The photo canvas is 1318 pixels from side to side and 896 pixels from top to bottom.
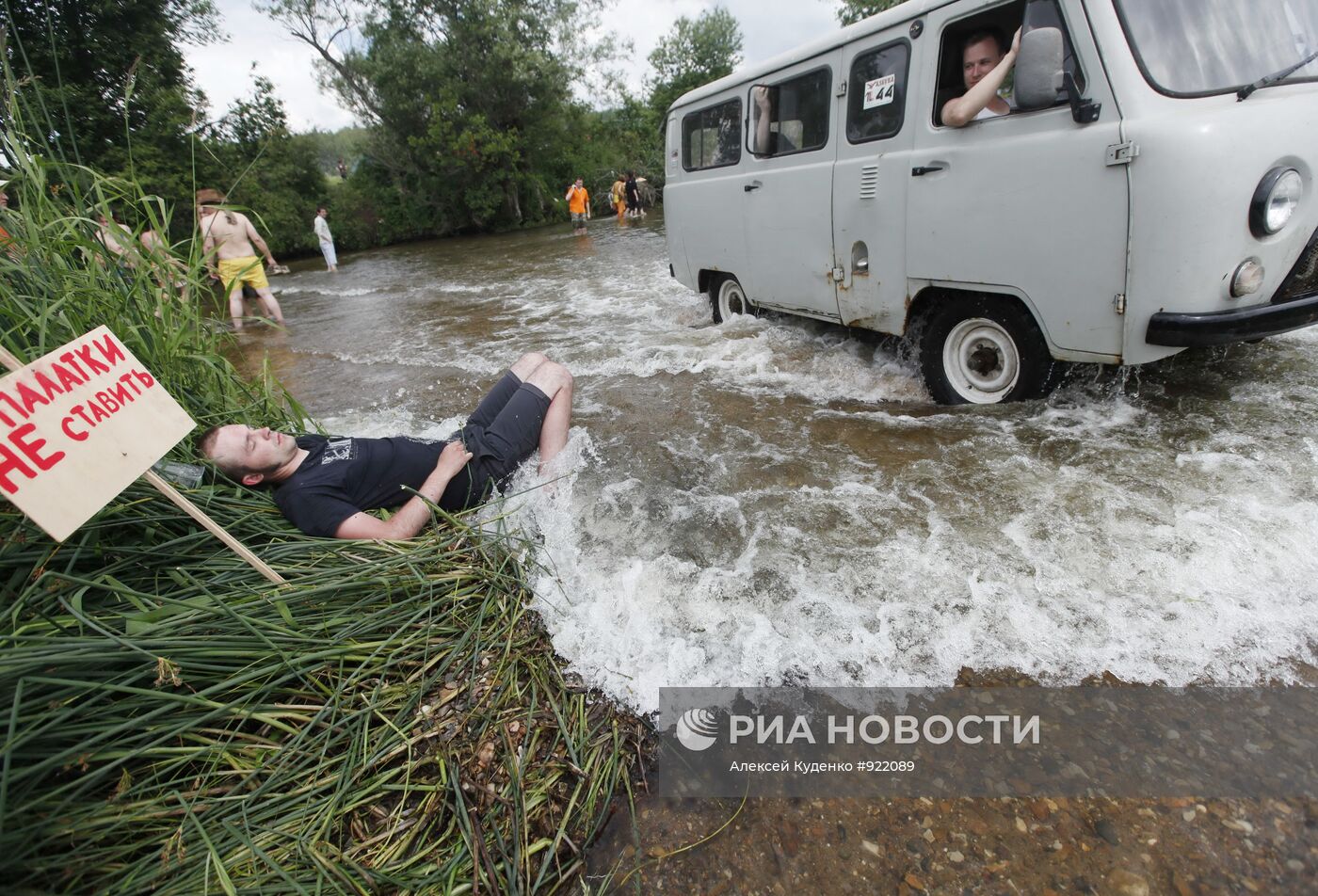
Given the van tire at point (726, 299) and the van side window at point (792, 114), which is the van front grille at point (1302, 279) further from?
the van tire at point (726, 299)

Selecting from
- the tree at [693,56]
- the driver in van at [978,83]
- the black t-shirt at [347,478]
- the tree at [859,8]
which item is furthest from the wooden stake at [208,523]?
the tree at [693,56]

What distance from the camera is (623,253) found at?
544 inches

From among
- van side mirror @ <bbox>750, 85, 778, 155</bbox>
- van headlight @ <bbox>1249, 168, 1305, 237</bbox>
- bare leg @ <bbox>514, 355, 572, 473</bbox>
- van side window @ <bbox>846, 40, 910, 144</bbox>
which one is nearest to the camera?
van headlight @ <bbox>1249, 168, 1305, 237</bbox>

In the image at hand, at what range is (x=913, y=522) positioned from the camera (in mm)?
2994

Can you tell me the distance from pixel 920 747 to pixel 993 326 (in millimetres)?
2659

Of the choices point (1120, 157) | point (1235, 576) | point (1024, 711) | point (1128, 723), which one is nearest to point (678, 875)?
point (1024, 711)

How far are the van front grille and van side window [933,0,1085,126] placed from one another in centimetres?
124

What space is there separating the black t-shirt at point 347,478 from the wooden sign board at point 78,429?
746mm

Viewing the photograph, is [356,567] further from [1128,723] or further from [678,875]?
[1128,723]

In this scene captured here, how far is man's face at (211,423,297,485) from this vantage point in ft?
9.07

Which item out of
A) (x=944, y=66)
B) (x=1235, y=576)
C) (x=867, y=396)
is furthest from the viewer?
(x=867, y=396)

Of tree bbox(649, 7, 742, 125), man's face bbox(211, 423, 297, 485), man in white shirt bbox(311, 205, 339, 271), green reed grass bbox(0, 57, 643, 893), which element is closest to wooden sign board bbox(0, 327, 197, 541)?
green reed grass bbox(0, 57, 643, 893)

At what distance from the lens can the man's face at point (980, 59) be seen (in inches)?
133

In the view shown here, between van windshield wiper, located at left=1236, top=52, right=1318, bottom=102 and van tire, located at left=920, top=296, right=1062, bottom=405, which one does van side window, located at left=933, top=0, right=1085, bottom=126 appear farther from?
van tire, located at left=920, top=296, right=1062, bottom=405
